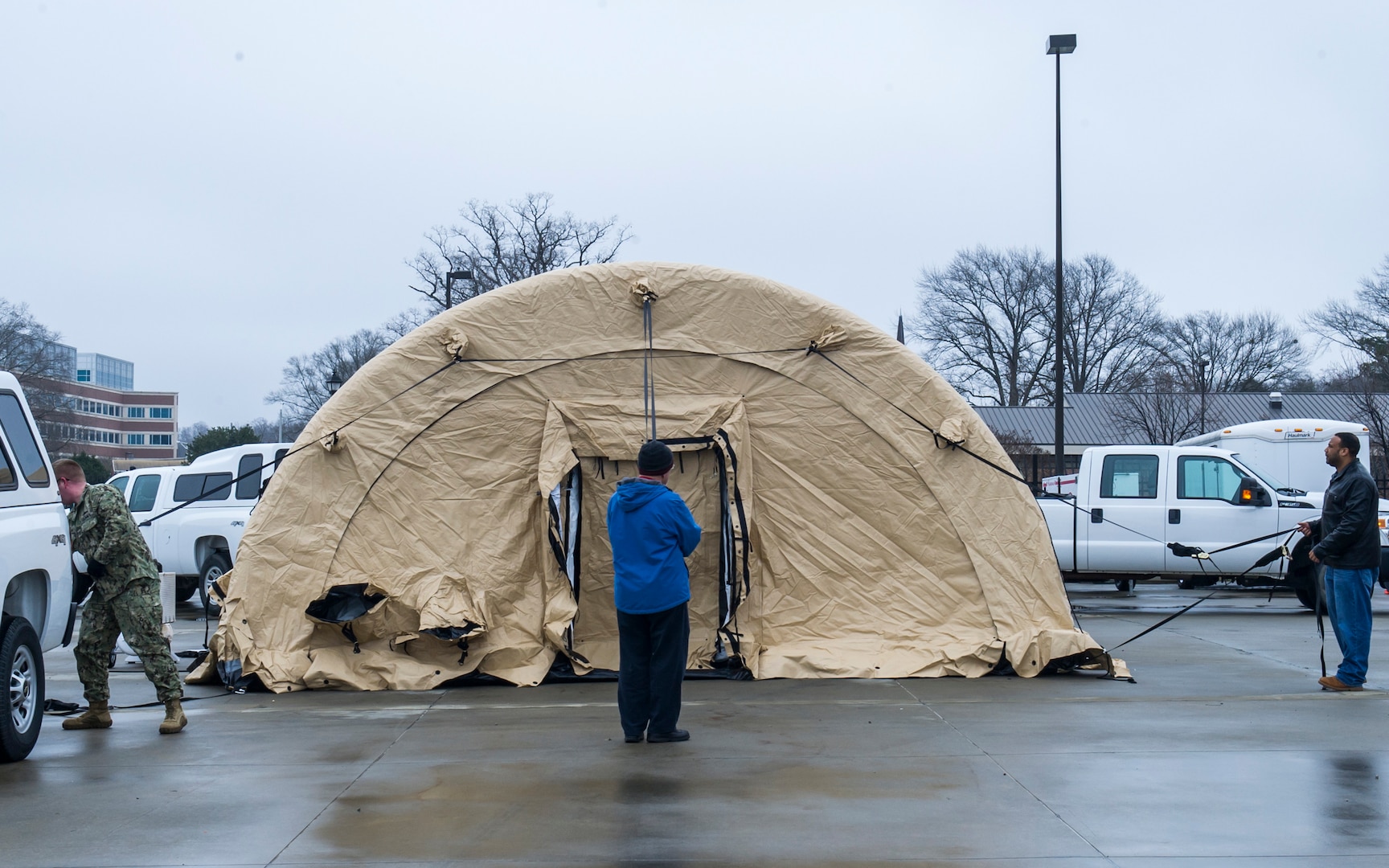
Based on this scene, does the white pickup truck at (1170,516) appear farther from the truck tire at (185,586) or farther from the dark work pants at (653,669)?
the truck tire at (185,586)

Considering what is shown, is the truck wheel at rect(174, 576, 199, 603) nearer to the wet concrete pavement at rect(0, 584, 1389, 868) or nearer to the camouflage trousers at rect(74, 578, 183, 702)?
the wet concrete pavement at rect(0, 584, 1389, 868)

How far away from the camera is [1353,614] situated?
8.49m

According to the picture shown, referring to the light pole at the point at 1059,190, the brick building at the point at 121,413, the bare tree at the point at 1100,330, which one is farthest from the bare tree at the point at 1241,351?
the brick building at the point at 121,413

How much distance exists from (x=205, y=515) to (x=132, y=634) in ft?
29.7

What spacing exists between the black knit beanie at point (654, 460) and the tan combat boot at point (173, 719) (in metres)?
3.38

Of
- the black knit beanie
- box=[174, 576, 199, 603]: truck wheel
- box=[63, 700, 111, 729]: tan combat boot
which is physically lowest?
box=[174, 576, 199, 603]: truck wheel

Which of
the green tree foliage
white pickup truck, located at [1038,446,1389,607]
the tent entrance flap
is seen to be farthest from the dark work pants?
the green tree foliage

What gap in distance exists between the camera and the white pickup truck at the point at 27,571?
6484mm

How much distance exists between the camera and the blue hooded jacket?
6.95 m

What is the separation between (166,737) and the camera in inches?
290

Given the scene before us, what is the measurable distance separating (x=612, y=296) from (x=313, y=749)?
4.30 meters

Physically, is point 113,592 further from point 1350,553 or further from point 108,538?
point 1350,553

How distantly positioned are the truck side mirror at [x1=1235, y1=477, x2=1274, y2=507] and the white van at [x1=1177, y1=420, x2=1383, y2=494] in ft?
12.1

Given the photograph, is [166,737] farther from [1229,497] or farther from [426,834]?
[1229,497]
